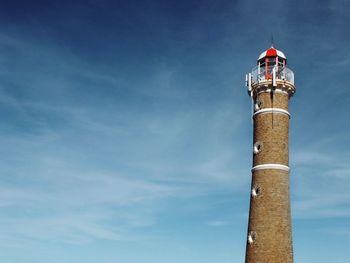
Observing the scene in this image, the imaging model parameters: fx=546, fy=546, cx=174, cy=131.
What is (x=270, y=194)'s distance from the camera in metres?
40.4

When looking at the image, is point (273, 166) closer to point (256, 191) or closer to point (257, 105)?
point (256, 191)

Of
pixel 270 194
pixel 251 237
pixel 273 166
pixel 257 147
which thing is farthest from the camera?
pixel 257 147

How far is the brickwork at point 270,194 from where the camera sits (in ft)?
130

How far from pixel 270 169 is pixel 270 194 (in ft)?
6.20

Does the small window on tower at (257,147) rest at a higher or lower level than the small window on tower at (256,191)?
higher

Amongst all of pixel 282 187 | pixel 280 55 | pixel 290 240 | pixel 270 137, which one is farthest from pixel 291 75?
pixel 290 240

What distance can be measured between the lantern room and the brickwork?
8.78 feet

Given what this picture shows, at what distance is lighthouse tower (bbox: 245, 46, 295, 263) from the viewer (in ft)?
130

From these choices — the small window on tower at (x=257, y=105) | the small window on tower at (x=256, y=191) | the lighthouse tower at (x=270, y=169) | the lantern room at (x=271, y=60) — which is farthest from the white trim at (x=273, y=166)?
Result: the lantern room at (x=271, y=60)

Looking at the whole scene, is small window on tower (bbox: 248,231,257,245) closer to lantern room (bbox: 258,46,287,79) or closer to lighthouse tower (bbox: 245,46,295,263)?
lighthouse tower (bbox: 245,46,295,263)

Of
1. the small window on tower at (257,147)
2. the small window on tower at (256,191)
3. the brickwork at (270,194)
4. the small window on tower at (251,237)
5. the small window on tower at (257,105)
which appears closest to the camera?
the brickwork at (270,194)

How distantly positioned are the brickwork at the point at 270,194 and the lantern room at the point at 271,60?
2678 millimetres

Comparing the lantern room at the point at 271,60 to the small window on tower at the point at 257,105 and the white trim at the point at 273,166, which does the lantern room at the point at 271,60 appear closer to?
the small window on tower at the point at 257,105

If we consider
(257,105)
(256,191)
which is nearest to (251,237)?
(256,191)
